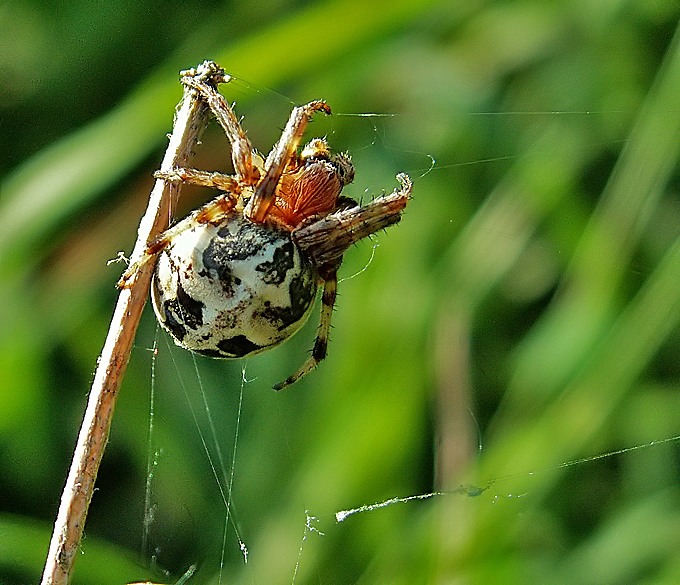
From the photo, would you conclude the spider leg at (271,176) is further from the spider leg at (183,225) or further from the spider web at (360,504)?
the spider web at (360,504)

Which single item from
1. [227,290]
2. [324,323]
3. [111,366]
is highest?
[324,323]

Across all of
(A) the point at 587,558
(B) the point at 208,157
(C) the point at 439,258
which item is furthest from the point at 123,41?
(A) the point at 587,558

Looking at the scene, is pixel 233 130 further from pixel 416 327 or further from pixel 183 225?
pixel 416 327

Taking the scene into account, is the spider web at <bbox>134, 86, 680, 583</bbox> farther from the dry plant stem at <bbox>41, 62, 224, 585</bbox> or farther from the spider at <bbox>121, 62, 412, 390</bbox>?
the dry plant stem at <bbox>41, 62, 224, 585</bbox>

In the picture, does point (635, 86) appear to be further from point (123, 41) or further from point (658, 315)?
point (123, 41)

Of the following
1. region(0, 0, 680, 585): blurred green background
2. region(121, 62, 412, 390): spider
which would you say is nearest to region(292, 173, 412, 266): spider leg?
region(121, 62, 412, 390): spider

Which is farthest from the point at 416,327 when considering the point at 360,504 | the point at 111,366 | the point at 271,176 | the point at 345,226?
the point at 111,366

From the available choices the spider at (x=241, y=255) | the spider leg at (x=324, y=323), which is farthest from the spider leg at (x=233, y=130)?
the spider leg at (x=324, y=323)

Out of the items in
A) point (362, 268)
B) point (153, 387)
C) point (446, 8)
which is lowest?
point (153, 387)
